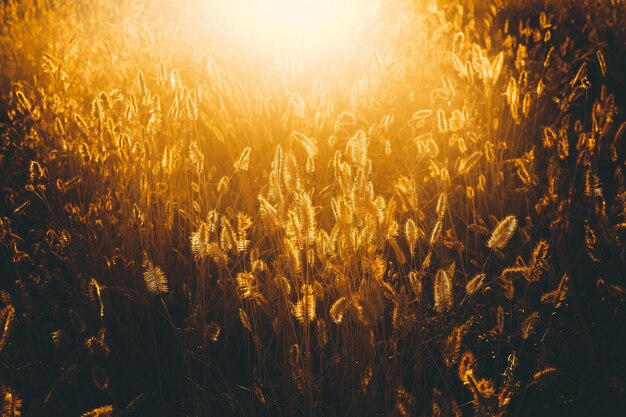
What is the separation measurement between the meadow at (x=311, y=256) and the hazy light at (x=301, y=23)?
0.50m

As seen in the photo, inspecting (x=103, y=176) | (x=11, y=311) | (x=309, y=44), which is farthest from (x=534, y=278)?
(x=309, y=44)

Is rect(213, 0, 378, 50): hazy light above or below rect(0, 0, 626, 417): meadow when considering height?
above

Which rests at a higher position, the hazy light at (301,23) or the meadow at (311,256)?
the hazy light at (301,23)

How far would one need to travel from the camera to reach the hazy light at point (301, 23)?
341 cm

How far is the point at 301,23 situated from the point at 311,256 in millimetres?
2735

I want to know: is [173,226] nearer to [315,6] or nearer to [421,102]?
[421,102]

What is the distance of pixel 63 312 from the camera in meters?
1.57

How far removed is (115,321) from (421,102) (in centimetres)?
179

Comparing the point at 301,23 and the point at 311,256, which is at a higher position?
the point at 301,23

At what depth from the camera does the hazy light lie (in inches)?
134

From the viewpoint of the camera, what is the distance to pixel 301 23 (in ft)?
12.1

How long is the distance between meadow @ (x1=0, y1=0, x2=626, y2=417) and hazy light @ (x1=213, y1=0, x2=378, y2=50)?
0.50 meters

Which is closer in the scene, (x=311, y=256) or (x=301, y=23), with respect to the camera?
(x=311, y=256)

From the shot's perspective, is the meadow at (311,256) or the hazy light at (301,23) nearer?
the meadow at (311,256)
